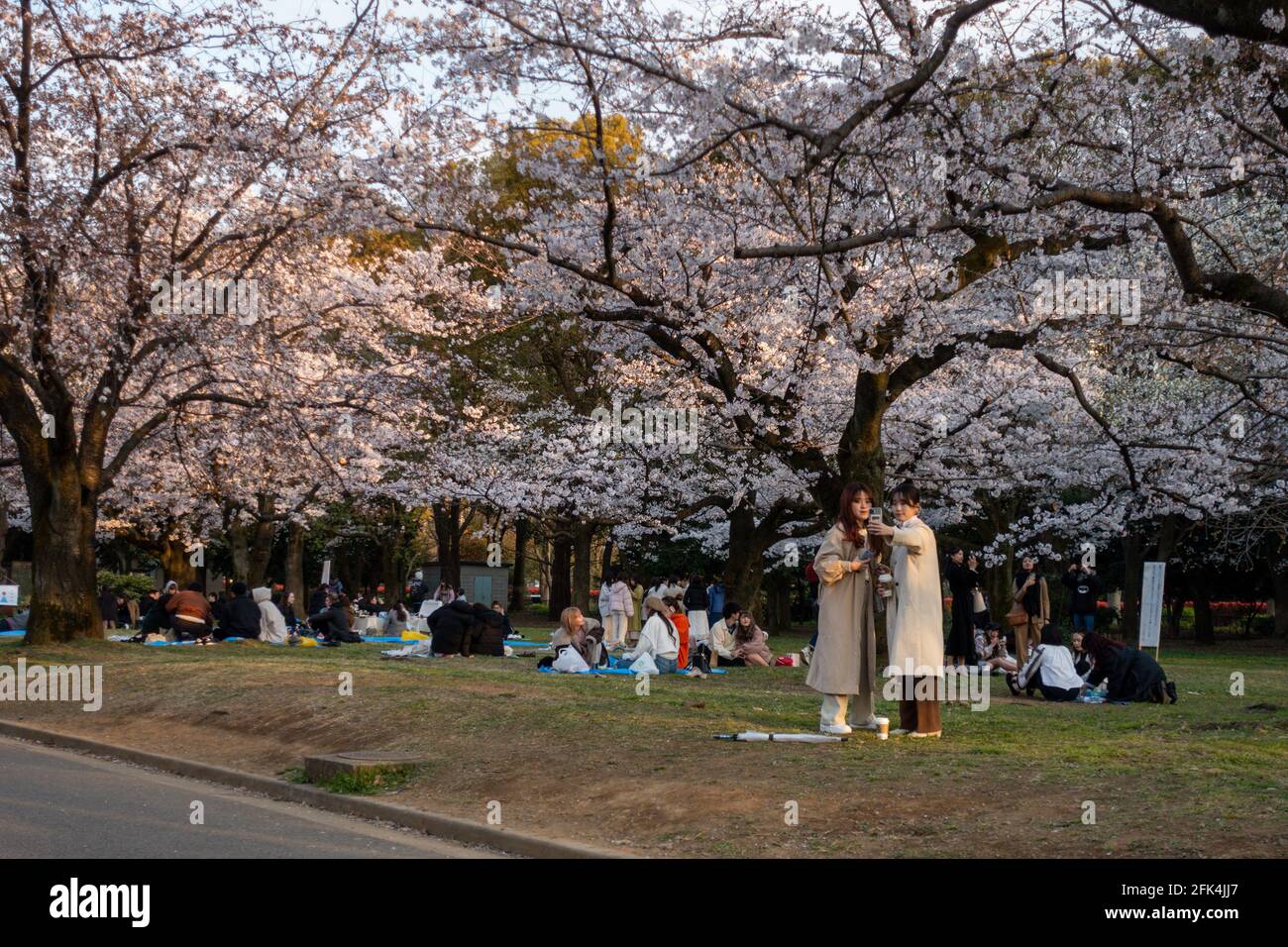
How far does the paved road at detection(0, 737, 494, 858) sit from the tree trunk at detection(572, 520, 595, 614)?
2628cm

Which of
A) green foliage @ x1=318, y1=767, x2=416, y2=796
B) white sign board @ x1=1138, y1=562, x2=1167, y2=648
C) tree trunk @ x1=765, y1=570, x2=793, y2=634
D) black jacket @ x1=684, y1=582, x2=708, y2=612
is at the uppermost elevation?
white sign board @ x1=1138, y1=562, x2=1167, y2=648

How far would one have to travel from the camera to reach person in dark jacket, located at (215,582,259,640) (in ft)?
87.5

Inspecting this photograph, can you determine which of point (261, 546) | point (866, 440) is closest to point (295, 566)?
point (261, 546)

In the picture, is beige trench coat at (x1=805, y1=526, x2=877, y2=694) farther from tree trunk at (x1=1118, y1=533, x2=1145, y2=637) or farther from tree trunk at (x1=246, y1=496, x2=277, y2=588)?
tree trunk at (x1=246, y1=496, x2=277, y2=588)

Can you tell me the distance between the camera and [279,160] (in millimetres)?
20656

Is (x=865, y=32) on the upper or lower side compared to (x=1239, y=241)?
upper

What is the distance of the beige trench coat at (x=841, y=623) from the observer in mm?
11422

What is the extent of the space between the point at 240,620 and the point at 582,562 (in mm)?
13183

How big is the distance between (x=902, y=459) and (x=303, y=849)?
21.7 metres

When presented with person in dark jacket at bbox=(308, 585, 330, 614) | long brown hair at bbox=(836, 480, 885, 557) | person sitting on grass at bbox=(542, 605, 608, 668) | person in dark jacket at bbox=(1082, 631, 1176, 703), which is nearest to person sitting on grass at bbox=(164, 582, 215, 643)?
person in dark jacket at bbox=(308, 585, 330, 614)

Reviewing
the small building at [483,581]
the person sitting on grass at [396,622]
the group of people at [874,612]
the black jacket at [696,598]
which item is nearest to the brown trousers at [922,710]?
the group of people at [874,612]

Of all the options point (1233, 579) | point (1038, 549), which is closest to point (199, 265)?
point (1038, 549)

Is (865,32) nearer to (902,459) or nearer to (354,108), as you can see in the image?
(354,108)

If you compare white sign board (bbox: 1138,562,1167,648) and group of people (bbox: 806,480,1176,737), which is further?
white sign board (bbox: 1138,562,1167,648)
